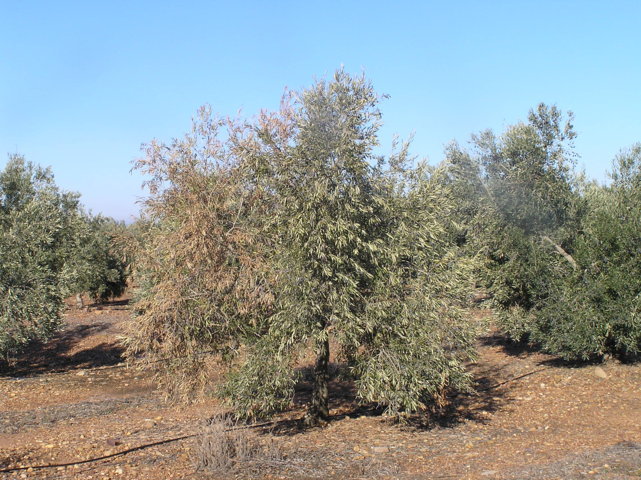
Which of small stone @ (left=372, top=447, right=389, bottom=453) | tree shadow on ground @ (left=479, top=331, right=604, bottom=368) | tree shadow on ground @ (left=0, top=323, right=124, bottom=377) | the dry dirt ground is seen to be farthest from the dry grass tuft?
tree shadow on ground @ (left=0, top=323, right=124, bottom=377)

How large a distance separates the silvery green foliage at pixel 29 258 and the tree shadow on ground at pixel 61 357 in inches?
95.0

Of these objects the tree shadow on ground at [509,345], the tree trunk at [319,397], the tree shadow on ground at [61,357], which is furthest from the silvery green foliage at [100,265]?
the tree trunk at [319,397]

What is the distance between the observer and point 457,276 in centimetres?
1016

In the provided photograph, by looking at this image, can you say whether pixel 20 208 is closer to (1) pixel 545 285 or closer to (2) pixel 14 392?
(2) pixel 14 392

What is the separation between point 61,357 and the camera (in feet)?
71.4

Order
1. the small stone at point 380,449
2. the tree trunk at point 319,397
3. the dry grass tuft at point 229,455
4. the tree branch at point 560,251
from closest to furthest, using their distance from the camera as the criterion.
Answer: the dry grass tuft at point 229,455
the small stone at point 380,449
the tree trunk at point 319,397
the tree branch at point 560,251

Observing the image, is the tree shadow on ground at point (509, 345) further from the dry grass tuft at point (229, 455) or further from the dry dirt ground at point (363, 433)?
the dry grass tuft at point (229, 455)

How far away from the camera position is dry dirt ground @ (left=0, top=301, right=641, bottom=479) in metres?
8.77

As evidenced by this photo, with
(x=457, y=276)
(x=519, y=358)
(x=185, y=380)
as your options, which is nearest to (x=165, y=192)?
(x=185, y=380)

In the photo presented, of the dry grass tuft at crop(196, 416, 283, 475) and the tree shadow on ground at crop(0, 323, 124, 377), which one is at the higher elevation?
the tree shadow on ground at crop(0, 323, 124, 377)

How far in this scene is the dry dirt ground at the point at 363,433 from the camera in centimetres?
877

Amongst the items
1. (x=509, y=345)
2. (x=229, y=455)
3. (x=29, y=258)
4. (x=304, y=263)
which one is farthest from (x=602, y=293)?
(x=29, y=258)

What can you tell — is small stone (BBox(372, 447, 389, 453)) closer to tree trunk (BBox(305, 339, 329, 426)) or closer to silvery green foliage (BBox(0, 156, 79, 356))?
tree trunk (BBox(305, 339, 329, 426))

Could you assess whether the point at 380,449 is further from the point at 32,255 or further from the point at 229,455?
the point at 32,255
